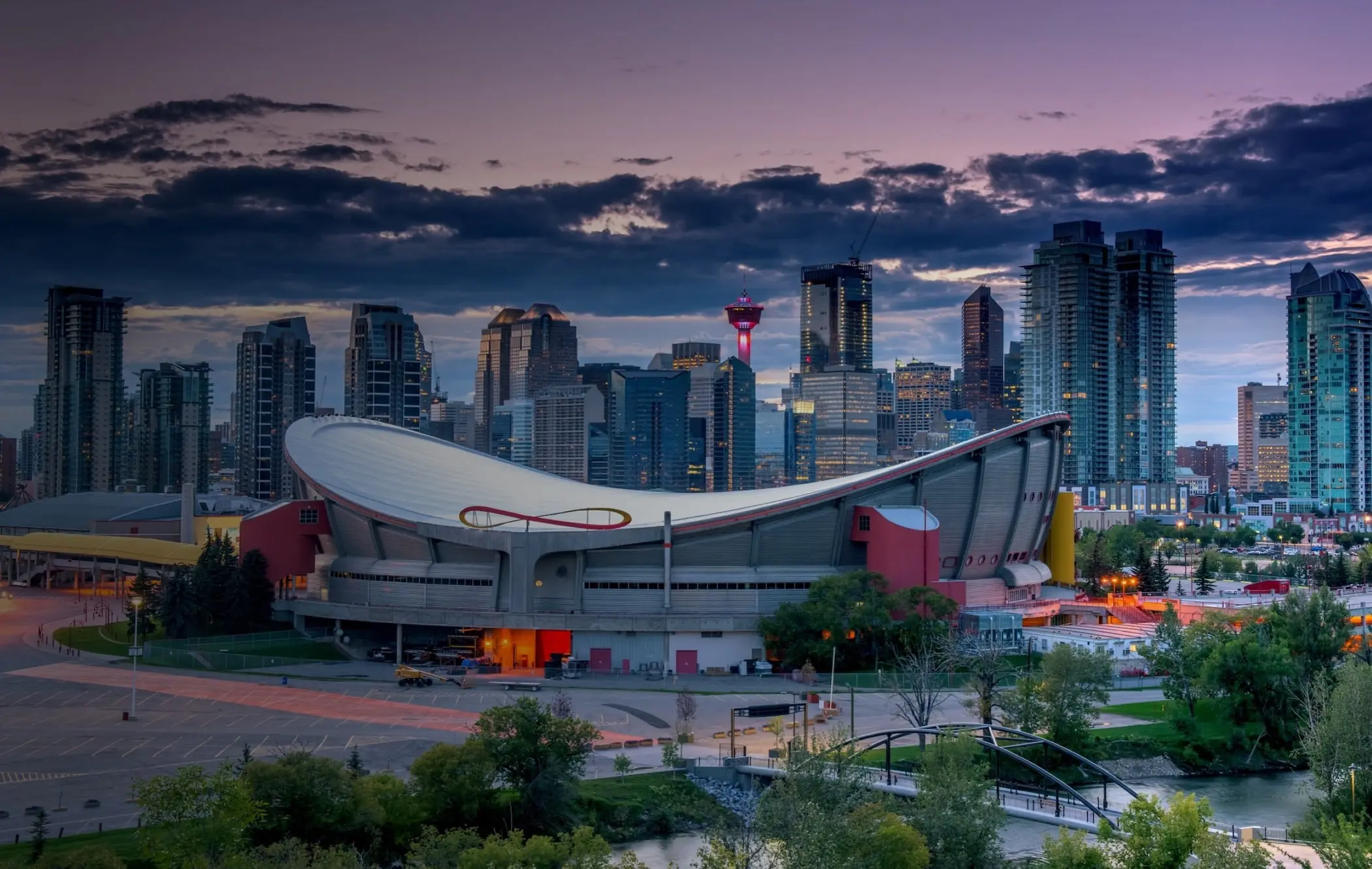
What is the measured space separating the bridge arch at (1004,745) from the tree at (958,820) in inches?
102

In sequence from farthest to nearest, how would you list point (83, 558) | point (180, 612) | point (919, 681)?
point (83, 558)
point (180, 612)
point (919, 681)

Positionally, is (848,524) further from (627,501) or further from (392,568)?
(392,568)

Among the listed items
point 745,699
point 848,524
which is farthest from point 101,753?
point 848,524

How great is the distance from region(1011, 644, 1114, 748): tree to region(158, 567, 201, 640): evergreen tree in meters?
44.8

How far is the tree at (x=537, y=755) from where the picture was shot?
41.4 meters

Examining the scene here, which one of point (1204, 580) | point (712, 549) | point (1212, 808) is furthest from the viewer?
point (1204, 580)

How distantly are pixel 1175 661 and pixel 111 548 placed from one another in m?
75.8

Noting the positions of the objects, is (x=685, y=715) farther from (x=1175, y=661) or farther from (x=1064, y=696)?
(x=1175, y=661)

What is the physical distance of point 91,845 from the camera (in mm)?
35031

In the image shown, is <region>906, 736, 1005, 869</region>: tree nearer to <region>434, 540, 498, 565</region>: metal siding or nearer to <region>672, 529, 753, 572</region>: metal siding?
<region>672, 529, 753, 572</region>: metal siding

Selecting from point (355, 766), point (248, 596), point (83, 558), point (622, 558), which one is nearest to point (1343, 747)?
point (355, 766)

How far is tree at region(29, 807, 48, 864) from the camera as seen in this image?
116 ft

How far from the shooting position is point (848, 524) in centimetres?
7381

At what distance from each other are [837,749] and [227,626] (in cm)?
4665
